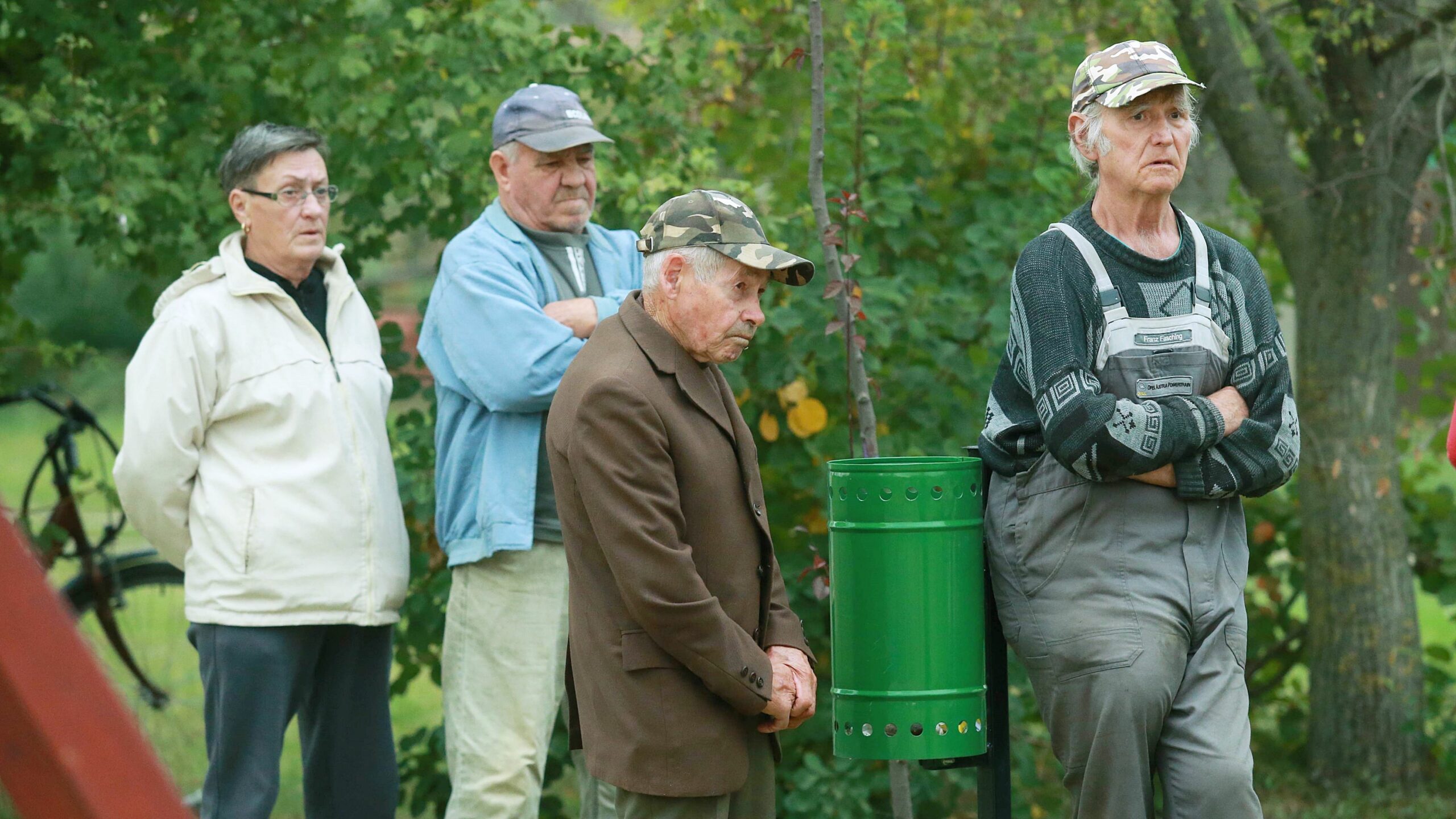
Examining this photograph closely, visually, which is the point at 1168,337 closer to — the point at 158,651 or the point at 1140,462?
the point at 1140,462

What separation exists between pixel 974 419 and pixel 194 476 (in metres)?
2.65

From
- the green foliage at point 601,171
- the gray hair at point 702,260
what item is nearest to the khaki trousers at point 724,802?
the gray hair at point 702,260

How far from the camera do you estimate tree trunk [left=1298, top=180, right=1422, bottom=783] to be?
5.81 m

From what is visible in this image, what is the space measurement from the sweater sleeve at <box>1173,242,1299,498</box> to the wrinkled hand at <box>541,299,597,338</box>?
147 cm

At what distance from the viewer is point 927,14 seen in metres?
6.16

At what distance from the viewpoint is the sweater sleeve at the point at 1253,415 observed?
9.87 feet

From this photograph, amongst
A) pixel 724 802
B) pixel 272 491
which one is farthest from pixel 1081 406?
pixel 272 491

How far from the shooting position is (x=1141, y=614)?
2.98m

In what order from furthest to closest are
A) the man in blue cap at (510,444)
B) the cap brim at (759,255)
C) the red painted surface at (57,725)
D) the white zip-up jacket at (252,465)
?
1. the man in blue cap at (510,444)
2. the white zip-up jacket at (252,465)
3. the cap brim at (759,255)
4. the red painted surface at (57,725)

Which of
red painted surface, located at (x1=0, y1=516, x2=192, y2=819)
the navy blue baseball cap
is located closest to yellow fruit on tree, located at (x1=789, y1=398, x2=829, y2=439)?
the navy blue baseball cap

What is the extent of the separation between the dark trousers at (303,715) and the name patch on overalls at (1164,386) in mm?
2009

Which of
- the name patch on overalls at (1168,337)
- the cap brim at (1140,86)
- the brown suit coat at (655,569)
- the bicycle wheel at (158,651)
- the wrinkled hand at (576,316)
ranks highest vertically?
the cap brim at (1140,86)

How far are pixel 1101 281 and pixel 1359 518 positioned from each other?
3.32 m

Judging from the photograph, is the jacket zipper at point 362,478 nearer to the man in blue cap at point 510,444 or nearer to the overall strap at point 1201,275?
the man in blue cap at point 510,444
